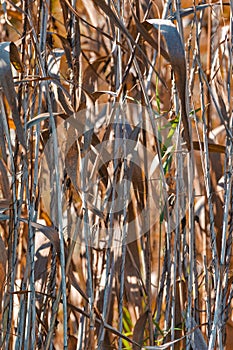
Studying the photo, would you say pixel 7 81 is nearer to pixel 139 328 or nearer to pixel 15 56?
pixel 15 56

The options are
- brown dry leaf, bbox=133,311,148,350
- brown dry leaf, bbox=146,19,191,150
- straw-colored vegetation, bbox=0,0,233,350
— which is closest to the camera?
brown dry leaf, bbox=146,19,191,150

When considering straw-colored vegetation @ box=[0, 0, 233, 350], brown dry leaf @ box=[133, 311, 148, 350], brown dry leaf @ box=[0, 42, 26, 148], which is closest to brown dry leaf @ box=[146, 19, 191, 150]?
straw-colored vegetation @ box=[0, 0, 233, 350]

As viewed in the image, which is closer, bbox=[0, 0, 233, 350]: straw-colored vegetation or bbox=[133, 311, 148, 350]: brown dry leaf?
bbox=[0, 0, 233, 350]: straw-colored vegetation

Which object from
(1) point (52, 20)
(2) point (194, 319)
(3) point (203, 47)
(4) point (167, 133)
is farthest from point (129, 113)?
(3) point (203, 47)

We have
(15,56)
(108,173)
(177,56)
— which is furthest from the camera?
(108,173)

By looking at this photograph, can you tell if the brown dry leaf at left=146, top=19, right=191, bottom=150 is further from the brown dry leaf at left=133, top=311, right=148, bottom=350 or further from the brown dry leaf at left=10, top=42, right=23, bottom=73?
the brown dry leaf at left=133, top=311, right=148, bottom=350

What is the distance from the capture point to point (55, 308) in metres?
0.81

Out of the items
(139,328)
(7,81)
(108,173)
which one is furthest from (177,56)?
(139,328)

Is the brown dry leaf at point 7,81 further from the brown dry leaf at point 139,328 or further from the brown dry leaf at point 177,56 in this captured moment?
the brown dry leaf at point 139,328

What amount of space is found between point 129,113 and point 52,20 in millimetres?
266

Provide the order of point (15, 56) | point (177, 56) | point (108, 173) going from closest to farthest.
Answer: point (177, 56) < point (15, 56) < point (108, 173)

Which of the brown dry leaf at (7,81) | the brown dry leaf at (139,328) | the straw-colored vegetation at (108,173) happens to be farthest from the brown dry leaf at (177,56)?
the brown dry leaf at (139,328)

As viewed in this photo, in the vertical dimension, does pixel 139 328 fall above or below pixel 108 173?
below

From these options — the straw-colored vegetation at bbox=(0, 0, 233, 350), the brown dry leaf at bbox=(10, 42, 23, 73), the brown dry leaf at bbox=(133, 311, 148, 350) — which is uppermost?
the brown dry leaf at bbox=(10, 42, 23, 73)
